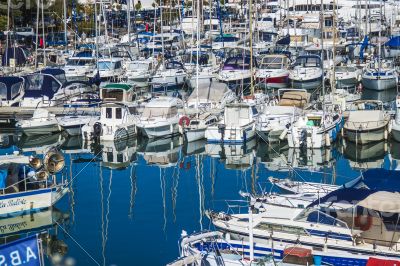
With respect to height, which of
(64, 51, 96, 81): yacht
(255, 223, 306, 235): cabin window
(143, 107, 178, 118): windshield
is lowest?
(255, 223, 306, 235): cabin window

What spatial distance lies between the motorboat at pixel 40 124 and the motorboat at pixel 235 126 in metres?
6.54

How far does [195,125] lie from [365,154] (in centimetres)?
647

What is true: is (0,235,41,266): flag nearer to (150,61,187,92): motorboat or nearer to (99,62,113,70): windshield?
(150,61,187,92): motorboat

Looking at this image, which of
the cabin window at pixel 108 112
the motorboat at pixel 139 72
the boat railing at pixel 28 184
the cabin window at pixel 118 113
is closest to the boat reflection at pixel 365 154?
the cabin window at pixel 118 113

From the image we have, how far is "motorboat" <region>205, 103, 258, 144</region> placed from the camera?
3184 cm

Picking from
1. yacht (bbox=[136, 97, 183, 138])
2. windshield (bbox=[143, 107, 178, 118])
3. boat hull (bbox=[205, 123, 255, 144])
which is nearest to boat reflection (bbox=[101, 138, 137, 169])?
yacht (bbox=[136, 97, 183, 138])

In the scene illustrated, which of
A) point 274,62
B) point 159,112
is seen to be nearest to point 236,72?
point 274,62

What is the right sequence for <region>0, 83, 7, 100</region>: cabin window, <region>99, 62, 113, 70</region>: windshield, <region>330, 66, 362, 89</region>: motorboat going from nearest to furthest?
A: <region>0, 83, 7, 100</region>: cabin window < <region>330, 66, 362, 89</region>: motorboat < <region>99, 62, 113, 70</region>: windshield

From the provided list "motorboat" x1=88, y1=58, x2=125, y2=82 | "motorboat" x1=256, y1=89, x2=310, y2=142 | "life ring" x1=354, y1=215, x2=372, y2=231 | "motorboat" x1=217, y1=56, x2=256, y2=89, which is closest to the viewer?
"life ring" x1=354, y1=215, x2=372, y2=231

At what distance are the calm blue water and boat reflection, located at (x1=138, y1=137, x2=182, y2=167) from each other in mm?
36

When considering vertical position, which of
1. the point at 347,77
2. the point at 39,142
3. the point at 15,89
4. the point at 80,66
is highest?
the point at 80,66

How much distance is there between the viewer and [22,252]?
33.6 ft

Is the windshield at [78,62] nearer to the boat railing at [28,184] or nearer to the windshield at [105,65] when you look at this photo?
the windshield at [105,65]

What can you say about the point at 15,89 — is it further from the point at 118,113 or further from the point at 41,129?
the point at 118,113
